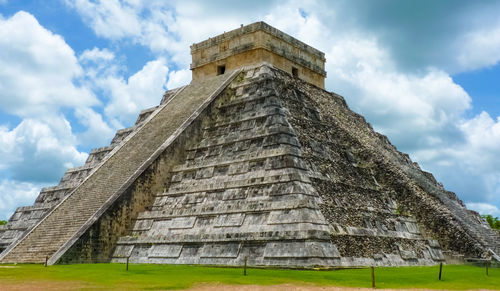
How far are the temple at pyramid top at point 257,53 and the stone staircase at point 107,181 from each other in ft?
3.14

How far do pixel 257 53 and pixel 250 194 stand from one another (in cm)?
856

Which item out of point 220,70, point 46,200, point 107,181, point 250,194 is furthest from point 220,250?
point 220,70

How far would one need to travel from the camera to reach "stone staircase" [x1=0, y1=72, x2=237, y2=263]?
16.9 m

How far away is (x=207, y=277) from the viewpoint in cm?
1231

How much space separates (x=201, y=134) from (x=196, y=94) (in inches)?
132

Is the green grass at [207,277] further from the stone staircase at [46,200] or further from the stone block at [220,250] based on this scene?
the stone staircase at [46,200]

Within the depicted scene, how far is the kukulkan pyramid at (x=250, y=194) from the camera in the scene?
15.0m

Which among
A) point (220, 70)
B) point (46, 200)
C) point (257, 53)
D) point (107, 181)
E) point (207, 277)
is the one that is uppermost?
point (257, 53)

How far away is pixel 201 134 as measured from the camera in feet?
66.1

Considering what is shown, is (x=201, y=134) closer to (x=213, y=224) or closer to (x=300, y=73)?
(x=213, y=224)

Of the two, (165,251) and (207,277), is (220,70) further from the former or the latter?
(207,277)

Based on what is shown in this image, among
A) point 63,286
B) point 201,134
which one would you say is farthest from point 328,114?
point 63,286

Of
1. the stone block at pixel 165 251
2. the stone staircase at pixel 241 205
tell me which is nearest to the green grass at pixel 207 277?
the stone staircase at pixel 241 205

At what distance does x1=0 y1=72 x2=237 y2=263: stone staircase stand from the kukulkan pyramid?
6 centimetres
